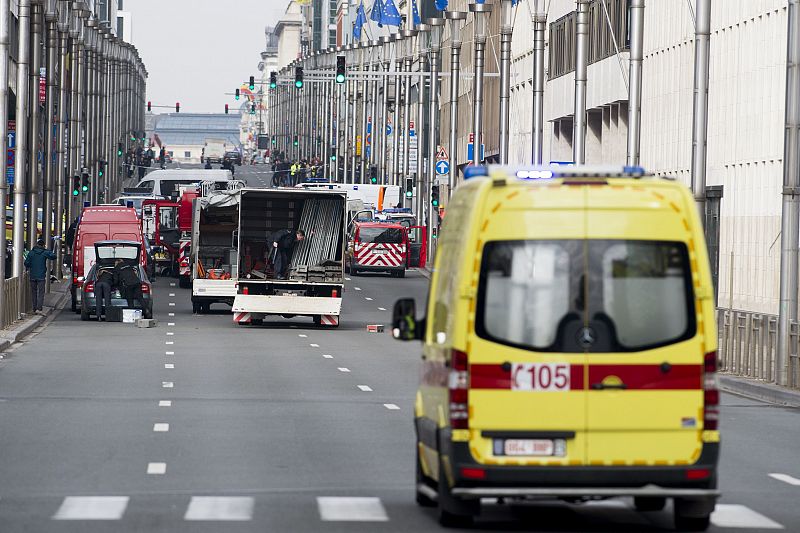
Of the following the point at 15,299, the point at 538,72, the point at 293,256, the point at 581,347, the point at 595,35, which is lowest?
the point at 15,299

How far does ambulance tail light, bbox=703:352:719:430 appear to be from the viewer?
1138 cm

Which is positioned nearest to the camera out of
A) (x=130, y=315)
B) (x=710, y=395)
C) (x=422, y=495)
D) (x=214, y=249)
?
(x=710, y=395)

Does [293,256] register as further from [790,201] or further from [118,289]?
[790,201]

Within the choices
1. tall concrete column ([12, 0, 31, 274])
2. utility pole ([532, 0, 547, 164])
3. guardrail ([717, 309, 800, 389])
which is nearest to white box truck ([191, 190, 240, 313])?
tall concrete column ([12, 0, 31, 274])

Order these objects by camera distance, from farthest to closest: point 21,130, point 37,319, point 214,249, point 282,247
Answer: point 214,249 < point 37,319 < point 21,130 < point 282,247

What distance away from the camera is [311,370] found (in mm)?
29047

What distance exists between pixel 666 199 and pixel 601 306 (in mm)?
767

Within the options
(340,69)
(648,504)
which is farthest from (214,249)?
(648,504)

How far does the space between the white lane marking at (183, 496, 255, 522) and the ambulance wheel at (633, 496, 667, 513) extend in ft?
8.59

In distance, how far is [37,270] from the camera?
4550 cm

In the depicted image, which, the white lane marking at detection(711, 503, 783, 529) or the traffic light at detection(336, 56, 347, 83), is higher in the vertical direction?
the traffic light at detection(336, 56, 347, 83)

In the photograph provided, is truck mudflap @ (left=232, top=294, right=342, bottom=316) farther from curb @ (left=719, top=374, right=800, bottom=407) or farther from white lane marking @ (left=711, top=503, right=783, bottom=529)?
white lane marking @ (left=711, top=503, right=783, bottom=529)

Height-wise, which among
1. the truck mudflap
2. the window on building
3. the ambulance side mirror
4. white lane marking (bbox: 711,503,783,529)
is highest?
the window on building

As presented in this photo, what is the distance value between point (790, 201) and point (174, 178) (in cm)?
7203
